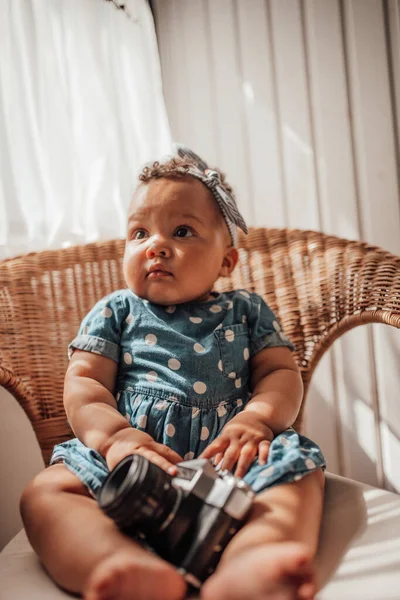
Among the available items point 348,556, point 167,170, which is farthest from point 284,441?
point 167,170

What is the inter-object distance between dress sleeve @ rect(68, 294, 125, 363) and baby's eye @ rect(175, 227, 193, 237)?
0.16 meters

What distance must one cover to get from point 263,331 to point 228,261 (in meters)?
0.17

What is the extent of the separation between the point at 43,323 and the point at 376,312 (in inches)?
25.4

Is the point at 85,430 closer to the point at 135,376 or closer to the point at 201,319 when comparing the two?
the point at 135,376

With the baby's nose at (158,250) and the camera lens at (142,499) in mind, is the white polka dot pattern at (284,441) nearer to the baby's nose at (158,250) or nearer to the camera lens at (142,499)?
the camera lens at (142,499)

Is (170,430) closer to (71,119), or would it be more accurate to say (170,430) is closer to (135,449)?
(135,449)

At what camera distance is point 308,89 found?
1457 mm

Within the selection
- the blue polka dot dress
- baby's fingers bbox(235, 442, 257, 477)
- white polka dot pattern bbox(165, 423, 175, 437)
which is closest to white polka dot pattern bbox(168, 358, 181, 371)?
the blue polka dot dress

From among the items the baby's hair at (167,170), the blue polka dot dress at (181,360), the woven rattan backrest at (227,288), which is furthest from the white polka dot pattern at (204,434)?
the baby's hair at (167,170)

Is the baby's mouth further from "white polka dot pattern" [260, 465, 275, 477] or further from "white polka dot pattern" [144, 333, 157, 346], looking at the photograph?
"white polka dot pattern" [260, 465, 275, 477]

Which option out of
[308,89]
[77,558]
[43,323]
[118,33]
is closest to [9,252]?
[43,323]

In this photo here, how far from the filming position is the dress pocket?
98 centimetres

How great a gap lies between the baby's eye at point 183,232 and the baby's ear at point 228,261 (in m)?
0.12

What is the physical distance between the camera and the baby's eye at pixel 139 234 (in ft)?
3.38
